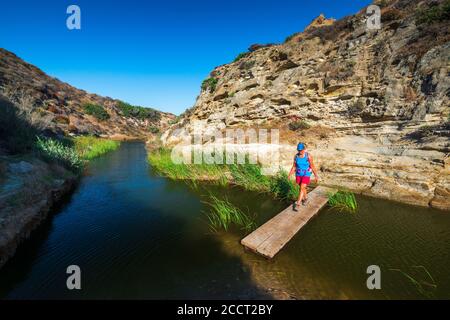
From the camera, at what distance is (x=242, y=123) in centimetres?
1717

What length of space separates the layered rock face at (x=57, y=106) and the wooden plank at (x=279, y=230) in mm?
19423

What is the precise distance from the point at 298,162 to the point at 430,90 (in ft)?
26.3

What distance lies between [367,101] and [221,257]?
1196cm

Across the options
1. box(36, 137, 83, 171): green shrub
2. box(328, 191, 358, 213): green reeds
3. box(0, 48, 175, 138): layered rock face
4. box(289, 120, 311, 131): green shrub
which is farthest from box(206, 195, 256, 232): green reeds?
box(0, 48, 175, 138): layered rock face

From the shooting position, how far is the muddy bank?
4.79 meters

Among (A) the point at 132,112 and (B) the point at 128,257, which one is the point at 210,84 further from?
(A) the point at 132,112

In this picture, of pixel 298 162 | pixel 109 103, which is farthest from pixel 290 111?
pixel 109 103

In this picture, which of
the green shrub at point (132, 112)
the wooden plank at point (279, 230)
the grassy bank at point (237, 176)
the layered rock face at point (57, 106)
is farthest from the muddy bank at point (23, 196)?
the green shrub at point (132, 112)

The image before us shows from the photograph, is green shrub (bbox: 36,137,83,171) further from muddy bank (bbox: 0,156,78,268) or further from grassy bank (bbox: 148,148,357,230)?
grassy bank (bbox: 148,148,357,230)

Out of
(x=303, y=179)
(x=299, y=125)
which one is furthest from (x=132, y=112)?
(x=303, y=179)

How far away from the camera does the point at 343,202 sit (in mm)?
6895

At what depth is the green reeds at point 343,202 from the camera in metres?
6.60
